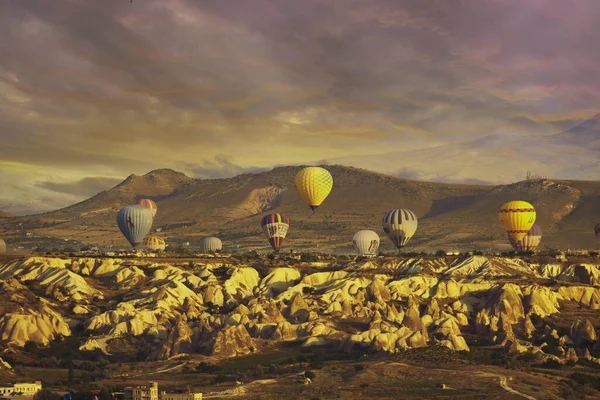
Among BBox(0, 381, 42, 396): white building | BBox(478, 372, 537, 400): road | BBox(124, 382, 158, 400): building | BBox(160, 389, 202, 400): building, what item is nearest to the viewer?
BBox(124, 382, 158, 400): building

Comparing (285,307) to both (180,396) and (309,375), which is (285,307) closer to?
(309,375)

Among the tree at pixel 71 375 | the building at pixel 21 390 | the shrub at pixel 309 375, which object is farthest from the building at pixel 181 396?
the tree at pixel 71 375

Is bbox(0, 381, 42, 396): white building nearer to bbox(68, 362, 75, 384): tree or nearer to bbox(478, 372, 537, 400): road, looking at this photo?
bbox(68, 362, 75, 384): tree

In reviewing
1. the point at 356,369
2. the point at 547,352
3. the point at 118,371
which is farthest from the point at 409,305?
the point at 118,371

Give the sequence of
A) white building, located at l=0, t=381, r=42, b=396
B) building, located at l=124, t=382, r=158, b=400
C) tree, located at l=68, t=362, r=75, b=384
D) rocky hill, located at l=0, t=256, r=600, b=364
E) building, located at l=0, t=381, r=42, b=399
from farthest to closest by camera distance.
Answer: rocky hill, located at l=0, t=256, r=600, b=364 < tree, located at l=68, t=362, r=75, b=384 < white building, located at l=0, t=381, r=42, b=396 < building, located at l=0, t=381, r=42, b=399 < building, located at l=124, t=382, r=158, b=400

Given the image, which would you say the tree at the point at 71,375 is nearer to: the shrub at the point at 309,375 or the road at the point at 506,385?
the shrub at the point at 309,375

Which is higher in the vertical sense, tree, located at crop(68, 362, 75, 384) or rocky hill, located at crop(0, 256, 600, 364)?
rocky hill, located at crop(0, 256, 600, 364)

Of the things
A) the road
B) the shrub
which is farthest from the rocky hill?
the shrub
